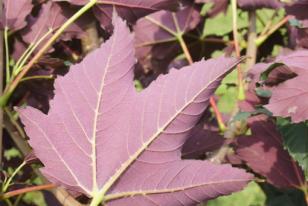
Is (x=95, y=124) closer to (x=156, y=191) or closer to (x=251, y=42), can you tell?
(x=156, y=191)

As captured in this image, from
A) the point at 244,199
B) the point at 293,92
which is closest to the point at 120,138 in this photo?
the point at 293,92

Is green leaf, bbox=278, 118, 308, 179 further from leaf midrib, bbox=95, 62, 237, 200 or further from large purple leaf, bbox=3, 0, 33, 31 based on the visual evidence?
large purple leaf, bbox=3, 0, 33, 31

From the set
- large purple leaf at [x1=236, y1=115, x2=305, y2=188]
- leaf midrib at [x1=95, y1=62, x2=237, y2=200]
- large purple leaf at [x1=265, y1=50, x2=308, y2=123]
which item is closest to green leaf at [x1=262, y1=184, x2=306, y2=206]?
large purple leaf at [x1=236, y1=115, x2=305, y2=188]

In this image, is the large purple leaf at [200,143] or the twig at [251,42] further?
the twig at [251,42]

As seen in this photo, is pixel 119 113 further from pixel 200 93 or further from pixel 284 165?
pixel 284 165

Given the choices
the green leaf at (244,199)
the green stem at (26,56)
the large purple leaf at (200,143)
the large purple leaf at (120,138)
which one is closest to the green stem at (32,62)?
the green stem at (26,56)

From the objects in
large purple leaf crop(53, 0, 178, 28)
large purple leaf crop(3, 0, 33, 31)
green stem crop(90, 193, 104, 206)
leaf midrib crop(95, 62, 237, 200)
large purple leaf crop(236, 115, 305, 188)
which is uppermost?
large purple leaf crop(3, 0, 33, 31)

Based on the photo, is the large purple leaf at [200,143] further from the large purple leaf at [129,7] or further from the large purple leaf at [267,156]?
the large purple leaf at [129,7]
